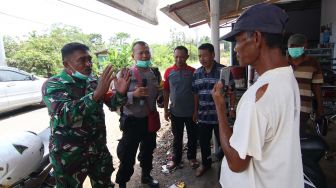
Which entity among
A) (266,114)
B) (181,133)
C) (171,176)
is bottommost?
(171,176)

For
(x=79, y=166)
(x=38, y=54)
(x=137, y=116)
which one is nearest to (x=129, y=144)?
(x=137, y=116)

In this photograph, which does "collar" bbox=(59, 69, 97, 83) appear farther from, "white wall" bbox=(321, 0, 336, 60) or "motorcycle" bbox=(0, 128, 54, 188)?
"white wall" bbox=(321, 0, 336, 60)

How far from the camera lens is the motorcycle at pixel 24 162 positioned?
233 cm

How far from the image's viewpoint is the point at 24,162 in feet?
8.18

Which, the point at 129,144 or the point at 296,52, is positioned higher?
the point at 296,52

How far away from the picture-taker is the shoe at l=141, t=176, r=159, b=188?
3.45m

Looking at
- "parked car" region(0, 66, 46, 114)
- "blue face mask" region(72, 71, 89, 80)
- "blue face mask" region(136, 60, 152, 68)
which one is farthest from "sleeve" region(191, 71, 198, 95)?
"parked car" region(0, 66, 46, 114)

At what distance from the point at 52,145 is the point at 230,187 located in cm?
155

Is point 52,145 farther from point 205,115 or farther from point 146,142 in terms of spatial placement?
point 205,115

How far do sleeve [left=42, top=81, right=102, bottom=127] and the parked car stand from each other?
697cm

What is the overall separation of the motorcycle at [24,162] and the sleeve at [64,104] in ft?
2.39

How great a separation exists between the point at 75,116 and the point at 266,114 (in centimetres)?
139

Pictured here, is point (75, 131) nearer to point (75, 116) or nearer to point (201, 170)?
point (75, 116)

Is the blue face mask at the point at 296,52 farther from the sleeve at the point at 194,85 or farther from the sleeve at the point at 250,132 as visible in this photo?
the sleeve at the point at 250,132
